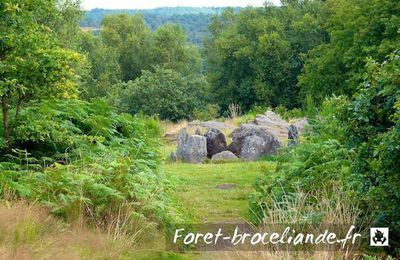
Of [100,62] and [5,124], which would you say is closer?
[5,124]

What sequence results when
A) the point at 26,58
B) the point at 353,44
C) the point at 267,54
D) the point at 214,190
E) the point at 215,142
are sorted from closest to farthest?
the point at 26,58
the point at 214,190
the point at 215,142
the point at 353,44
the point at 267,54

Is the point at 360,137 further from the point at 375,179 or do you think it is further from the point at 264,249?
the point at 264,249

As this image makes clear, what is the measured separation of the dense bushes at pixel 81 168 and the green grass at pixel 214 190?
0.90 metres

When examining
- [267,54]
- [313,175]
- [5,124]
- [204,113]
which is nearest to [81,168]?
[5,124]

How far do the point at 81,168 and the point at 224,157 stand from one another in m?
11.3

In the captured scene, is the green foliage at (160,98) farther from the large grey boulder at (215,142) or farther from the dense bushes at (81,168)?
the dense bushes at (81,168)

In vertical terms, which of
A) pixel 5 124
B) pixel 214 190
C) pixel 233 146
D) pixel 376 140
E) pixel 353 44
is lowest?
pixel 233 146

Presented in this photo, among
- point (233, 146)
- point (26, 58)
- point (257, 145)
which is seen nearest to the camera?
point (26, 58)

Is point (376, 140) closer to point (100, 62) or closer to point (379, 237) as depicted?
point (379, 237)

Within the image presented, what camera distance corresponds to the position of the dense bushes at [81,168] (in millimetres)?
7648

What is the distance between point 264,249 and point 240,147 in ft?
45.4

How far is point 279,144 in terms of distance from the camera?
776 inches

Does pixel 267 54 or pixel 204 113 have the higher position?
pixel 267 54

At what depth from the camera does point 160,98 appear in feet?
135
